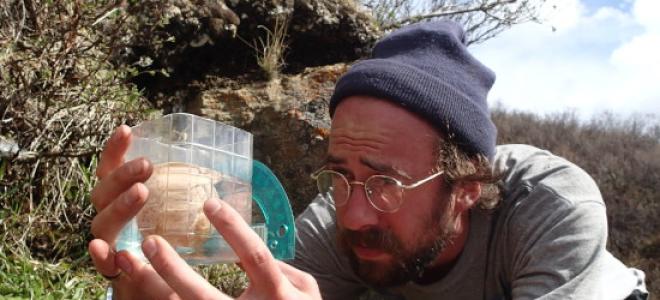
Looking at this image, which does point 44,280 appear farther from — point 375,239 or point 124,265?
point 124,265

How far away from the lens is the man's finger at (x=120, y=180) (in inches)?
64.9

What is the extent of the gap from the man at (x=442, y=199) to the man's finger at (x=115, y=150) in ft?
2.89

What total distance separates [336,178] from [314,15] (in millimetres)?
2847

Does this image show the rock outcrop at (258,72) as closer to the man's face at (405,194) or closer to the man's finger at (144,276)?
the man's face at (405,194)

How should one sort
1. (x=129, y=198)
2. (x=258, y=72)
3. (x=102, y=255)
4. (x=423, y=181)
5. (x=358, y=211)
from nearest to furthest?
(x=129, y=198)
(x=102, y=255)
(x=358, y=211)
(x=423, y=181)
(x=258, y=72)

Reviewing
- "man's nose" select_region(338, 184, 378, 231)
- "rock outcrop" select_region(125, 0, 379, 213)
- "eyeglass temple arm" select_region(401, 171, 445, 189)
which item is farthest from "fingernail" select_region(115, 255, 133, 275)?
"rock outcrop" select_region(125, 0, 379, 213)

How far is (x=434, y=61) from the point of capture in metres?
2.74

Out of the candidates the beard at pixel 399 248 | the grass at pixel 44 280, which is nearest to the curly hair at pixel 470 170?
the beard at pixel 399 248

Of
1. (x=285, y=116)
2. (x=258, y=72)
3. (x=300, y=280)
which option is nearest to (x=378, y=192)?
(x=300, y=280)

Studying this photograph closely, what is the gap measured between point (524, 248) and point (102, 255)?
1.37 meters

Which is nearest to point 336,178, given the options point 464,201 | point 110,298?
point 464,201

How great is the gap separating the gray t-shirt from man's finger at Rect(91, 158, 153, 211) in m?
1.26

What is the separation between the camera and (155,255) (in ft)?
5.00

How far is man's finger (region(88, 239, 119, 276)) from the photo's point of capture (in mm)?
1732
